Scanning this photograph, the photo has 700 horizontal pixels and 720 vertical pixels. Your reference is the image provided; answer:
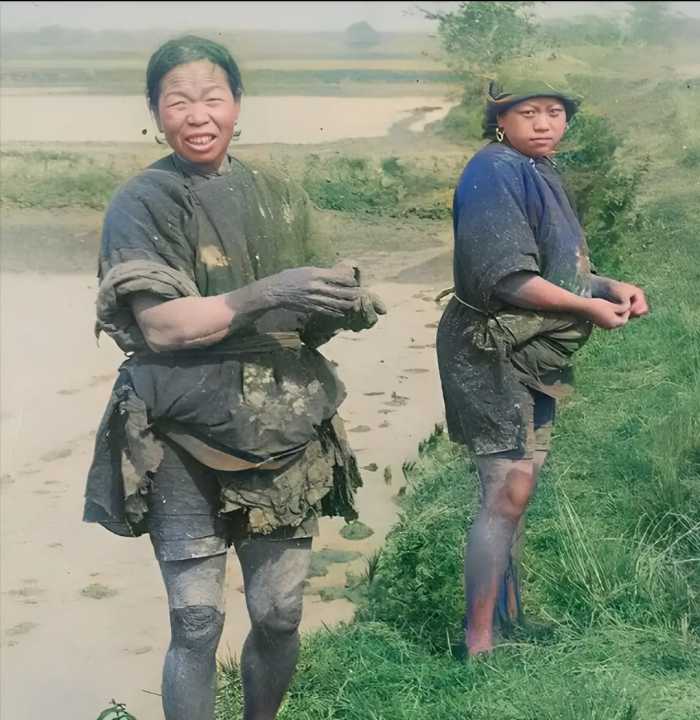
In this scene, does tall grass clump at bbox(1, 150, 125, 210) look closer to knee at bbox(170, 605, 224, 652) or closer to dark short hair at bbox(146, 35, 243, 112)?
dark short hair at bbox(146, 35, 243, 112)

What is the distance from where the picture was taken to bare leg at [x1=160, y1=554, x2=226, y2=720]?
9.21ft

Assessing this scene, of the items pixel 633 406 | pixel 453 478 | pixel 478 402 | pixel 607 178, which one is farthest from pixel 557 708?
pixel 607 178

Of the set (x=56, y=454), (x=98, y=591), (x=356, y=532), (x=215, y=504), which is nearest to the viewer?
(x=215, y=504)

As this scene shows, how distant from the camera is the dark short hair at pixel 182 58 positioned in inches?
107

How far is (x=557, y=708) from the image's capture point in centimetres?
294

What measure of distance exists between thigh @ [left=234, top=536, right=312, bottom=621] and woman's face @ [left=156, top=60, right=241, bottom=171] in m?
0.93

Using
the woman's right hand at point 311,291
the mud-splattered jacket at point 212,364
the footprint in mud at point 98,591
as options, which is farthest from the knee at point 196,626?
the footprint in mud at point 98,591

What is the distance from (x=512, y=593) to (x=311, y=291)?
1.48 metres

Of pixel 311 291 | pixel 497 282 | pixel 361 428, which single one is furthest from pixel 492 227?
pixel 361 428

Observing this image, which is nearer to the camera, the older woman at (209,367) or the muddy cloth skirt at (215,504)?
the older woman at (209,367)

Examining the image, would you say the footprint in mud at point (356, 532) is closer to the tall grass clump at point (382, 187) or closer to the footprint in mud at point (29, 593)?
the footprint in mud at point (29, 593)

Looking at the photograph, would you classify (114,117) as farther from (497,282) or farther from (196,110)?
(196,110)

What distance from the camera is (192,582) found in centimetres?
281

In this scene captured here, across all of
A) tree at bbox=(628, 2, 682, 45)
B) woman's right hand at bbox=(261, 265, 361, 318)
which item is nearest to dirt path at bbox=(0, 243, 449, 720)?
woman's right hand at bbox=(261, 265, 361, 318)
